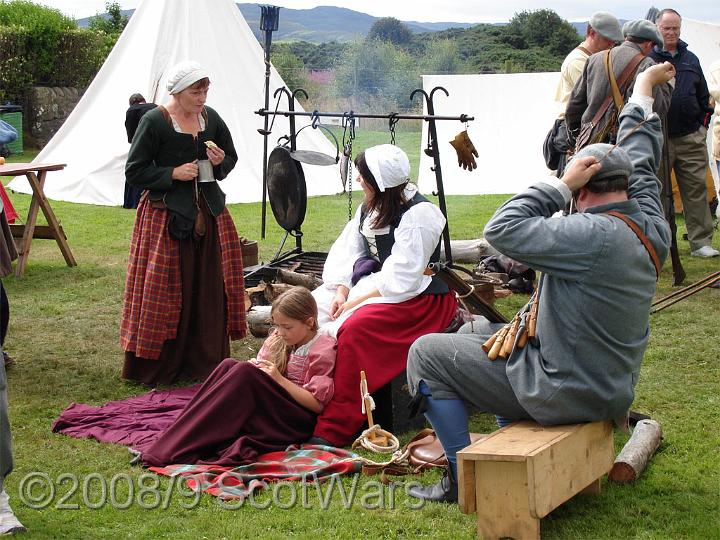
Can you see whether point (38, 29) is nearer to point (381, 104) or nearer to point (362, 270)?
point (381, 104)

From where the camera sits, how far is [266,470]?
365 centimetres

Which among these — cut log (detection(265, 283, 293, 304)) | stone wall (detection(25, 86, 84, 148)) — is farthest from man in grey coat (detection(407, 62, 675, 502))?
stone wall (detection(25, 86, 84, 148))

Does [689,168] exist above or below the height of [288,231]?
above

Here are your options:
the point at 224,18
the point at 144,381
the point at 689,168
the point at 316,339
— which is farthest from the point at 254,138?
the point at 316,339

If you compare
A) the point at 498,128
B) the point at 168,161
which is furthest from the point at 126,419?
the point at 498,128

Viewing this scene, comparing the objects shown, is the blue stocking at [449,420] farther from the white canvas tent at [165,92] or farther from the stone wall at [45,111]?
the stone wall at [45,111]

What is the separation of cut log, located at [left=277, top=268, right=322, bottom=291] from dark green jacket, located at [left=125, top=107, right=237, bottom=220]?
118cm

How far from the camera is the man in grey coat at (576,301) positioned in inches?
112

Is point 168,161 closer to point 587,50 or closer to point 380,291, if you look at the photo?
point 380,291

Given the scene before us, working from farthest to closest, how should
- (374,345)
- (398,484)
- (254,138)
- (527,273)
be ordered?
1. (254,138)
2. (527,273)
3. (374,345)
4. (398,484)

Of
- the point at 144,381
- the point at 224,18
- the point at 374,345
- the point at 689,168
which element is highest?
the point at 224,18

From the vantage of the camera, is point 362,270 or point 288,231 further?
point 288,231

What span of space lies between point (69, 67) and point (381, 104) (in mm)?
6770

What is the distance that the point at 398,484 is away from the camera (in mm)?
3523
